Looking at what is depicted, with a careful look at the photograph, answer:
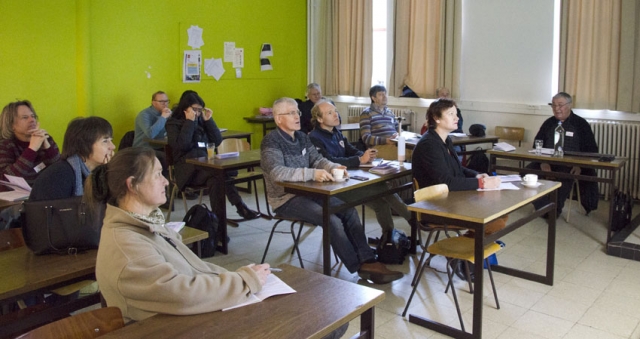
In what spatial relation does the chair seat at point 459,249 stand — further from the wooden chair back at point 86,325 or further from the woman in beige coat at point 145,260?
the wooden chair back at point 86,325

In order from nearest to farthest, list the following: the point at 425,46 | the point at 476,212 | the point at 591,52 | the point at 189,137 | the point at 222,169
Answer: the point at 476,212 < the point at 222,169 < the point at 189,137 < the point at 591,52 < the point at 425,46

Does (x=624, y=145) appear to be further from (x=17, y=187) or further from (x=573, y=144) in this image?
(x=17, y=187)

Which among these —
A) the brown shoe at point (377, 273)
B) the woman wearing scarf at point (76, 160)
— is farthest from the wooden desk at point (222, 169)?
the woman wearing scarf at point (76, 160)

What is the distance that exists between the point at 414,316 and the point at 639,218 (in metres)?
2.95

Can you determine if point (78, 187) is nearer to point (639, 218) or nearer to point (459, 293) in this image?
point (459, 293)

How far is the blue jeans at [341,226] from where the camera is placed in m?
3.61

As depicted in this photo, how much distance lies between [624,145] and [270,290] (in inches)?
205

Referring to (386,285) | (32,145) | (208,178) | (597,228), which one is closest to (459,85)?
(597,228)

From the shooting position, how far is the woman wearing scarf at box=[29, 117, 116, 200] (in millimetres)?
2551

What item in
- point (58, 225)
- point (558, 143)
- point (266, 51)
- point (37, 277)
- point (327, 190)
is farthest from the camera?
point (266, 51)

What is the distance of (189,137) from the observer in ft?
16.6

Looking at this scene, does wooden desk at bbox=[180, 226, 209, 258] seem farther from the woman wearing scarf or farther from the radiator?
the radiator

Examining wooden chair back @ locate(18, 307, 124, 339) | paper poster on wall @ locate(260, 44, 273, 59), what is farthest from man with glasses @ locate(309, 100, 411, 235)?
paper poster on wall @ locate(260, 44, 273, 59)

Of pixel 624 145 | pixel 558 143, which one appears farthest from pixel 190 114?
pixel 624 145
